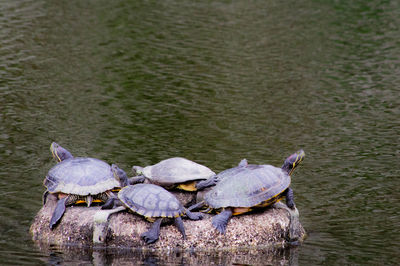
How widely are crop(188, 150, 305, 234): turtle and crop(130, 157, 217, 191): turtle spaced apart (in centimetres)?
29

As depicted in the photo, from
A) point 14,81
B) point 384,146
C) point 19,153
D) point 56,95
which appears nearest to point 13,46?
point 14,81

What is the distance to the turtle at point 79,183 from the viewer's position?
24.2 feet

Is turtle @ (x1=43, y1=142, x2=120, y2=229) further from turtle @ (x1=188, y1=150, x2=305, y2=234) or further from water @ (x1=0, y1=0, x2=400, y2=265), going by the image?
turtle @ (x1=188, y1=150, x2=305, y2=234)

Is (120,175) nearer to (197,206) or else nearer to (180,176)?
(180,176)

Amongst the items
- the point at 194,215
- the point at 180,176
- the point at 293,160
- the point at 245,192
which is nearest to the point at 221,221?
the point at 194,215

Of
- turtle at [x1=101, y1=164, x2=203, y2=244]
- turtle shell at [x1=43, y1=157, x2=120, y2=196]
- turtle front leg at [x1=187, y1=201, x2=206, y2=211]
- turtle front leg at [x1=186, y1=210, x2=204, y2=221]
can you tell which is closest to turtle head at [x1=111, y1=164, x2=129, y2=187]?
turtle shell at [x1=43, y1=157, x2=120, y2=196]

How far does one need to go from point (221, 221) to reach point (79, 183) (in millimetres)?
1734

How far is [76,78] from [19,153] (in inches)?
205

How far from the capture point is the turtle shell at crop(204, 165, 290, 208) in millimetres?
7168

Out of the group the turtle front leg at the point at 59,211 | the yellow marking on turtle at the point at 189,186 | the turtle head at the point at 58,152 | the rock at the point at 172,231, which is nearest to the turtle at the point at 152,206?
the rock at the point at 172,231

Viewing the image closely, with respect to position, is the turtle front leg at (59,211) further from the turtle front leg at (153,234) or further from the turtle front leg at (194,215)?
the turtle front leg at (194,215)

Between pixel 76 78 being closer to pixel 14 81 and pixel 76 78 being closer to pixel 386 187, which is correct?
pixel 14 81

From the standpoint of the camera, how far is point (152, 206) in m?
6.95

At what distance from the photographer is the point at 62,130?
1177 cm
